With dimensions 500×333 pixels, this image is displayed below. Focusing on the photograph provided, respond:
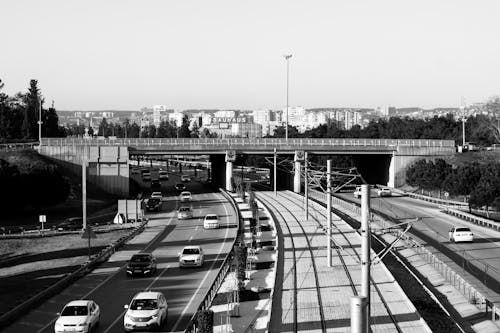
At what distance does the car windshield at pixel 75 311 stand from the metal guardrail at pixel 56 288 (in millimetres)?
3449

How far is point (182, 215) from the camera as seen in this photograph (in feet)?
242

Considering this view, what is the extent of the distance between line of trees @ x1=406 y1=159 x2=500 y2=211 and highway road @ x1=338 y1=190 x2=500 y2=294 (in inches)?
128

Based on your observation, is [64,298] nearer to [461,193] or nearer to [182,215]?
[182,215]

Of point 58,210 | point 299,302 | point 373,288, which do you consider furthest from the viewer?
point 58,210

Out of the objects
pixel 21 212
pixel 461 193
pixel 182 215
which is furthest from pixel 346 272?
pixel 461 193

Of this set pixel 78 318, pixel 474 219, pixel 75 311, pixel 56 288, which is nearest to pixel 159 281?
pixel 56 288

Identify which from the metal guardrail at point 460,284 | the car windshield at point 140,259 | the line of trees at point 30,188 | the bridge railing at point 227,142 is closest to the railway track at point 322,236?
the metal guardrail at point 460,284

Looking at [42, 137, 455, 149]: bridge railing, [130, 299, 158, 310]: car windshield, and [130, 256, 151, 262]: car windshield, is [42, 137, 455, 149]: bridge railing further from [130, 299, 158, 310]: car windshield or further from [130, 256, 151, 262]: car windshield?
[130, 299, 158, 310]: car windshield

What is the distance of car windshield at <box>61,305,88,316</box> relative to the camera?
2986 cm

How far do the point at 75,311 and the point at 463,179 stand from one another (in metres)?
64.9

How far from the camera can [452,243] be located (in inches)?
2293

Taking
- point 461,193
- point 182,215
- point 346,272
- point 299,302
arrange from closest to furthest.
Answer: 1. point 299,302
2. point 346,272
3. point 182,215
4. point 461,193

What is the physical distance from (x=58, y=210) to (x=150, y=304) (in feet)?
174

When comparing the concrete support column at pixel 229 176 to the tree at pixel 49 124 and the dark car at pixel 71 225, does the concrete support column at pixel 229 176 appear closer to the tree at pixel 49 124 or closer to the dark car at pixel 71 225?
the dark car at pixel 71 225
